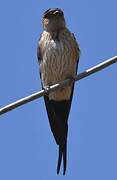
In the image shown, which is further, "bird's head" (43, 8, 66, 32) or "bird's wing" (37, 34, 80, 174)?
"bird's head" (43, 8, 66, 32)

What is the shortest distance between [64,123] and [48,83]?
0.57 m

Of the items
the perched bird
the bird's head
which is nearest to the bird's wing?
the perched bird

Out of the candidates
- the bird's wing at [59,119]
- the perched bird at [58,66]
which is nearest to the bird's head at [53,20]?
the perched bird at [58,66]

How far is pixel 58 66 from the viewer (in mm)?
7551

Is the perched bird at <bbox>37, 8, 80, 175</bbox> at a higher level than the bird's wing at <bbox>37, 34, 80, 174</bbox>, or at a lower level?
higher

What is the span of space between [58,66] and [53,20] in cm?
88

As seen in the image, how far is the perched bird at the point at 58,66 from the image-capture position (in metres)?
7.50

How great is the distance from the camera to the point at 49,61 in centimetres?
758

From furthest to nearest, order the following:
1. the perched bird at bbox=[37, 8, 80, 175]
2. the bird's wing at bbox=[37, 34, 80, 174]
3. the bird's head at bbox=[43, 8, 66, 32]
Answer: the bird's head at bbox=[43, 8, 66, 32]
the perched bird at bbox=[37, 8, 80, 175]
the bird's wing at bbox=[37, 34, 80, 174]

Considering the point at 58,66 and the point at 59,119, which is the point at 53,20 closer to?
the point at 58,66

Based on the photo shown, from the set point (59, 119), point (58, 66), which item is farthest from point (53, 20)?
point (59, 119)

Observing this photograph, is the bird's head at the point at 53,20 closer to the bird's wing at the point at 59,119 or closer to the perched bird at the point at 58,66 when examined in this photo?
the perched bird at the point at 58,66

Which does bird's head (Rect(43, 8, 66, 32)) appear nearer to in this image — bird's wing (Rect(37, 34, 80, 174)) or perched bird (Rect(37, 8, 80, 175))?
perched bird (Rect(37, 8, 80, 175))

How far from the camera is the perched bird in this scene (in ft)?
24.6
